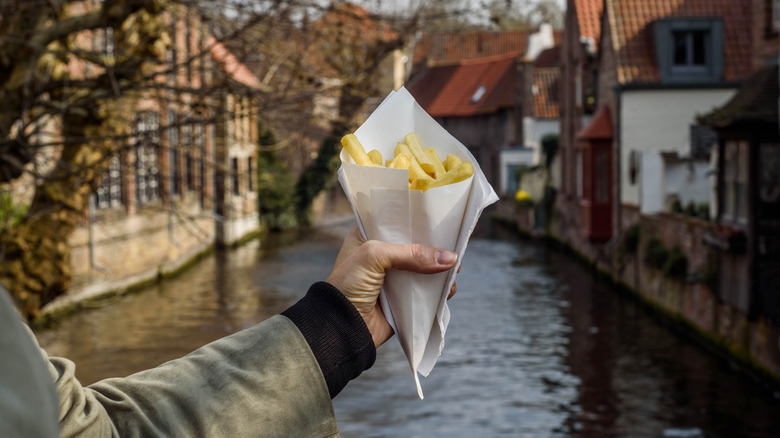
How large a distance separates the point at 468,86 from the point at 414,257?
52.6 meters

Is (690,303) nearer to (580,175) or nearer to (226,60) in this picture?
(226,60)

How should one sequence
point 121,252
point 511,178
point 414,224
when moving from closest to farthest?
point 414,224
point 121,252
point 511,178

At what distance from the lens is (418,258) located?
78.6 inches

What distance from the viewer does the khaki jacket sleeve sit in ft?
5.20

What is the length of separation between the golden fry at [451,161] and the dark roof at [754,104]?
1099cm

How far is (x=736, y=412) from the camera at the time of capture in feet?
36.2

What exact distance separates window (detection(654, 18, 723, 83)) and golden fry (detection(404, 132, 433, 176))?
2148 centimetres

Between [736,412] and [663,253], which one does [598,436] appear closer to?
[736,412]

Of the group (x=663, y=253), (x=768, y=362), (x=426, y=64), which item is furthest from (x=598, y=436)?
(x=426, y=64)

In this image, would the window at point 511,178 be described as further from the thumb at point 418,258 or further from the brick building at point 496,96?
the thumb at point 418,258

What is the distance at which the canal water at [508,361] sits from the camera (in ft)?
35.2

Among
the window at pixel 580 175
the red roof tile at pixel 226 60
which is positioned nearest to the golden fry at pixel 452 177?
the red roof tile at pixel 226 60

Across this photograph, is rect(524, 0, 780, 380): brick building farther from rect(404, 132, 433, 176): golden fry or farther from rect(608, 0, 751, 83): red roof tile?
rect(404, 132, 433, 176): golden fry

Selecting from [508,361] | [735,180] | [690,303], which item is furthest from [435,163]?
[690,303]
